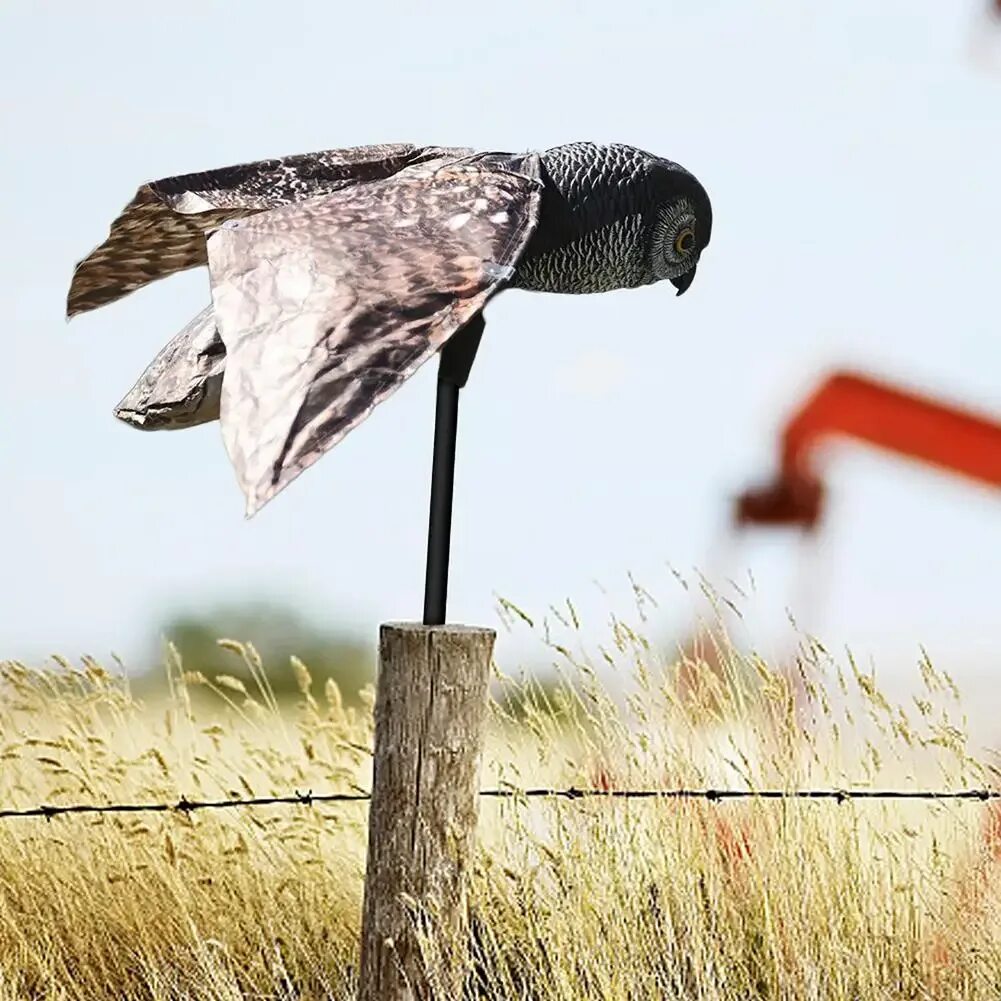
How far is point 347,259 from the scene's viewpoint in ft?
7.25

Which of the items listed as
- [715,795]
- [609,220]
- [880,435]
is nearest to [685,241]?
[609,220]

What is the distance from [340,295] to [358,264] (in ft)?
0.24

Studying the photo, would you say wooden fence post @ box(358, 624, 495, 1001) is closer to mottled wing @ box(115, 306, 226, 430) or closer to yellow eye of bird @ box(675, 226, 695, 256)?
mottled wing @ box(115, 306, 226, 430)

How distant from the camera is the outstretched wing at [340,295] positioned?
2.03 metres

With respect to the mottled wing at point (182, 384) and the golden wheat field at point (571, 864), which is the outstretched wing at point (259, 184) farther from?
the golden wheat field at point (571, 864)

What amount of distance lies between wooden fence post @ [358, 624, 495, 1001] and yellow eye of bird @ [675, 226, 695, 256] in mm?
759

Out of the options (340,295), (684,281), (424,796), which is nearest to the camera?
(340,295)

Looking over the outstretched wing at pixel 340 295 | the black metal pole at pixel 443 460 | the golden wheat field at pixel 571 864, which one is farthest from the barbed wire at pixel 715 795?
the outstretched wing at pixel 340 295

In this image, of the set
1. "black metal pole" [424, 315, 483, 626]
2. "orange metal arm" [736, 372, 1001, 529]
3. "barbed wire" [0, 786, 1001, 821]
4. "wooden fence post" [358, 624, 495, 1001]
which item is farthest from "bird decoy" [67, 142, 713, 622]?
"orange metal arm" [736, 372, 1001, 529]

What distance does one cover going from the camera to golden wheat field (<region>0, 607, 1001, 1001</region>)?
3.16 meters

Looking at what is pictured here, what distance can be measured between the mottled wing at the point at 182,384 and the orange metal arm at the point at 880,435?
1877mm

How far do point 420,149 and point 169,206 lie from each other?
0.46 meters

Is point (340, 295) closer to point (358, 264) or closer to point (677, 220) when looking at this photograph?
point (358, 264)

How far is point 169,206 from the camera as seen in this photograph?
8.73 feet
